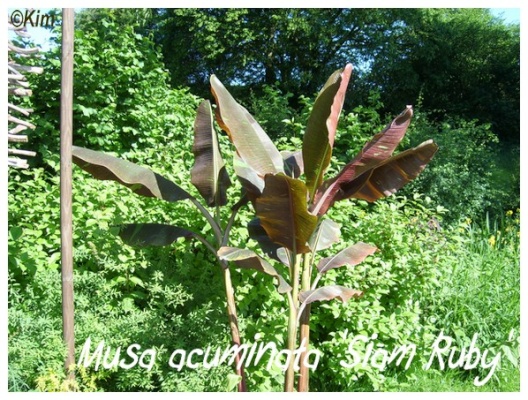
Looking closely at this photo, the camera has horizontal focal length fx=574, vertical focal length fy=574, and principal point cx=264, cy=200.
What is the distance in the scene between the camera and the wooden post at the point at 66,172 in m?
3.43

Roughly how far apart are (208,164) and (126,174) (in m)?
0.51

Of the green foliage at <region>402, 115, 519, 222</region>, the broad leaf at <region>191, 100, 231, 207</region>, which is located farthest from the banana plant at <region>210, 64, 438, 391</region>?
the green foliage at <region>402, 115, 519, 222</region>

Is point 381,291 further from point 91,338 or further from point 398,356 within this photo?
point 91,338

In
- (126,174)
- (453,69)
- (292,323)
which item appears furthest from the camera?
(453,69)

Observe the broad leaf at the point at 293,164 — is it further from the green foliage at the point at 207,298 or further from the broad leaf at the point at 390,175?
the green foliage at the point at 207,298

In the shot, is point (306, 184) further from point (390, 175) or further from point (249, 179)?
point (390, 175)

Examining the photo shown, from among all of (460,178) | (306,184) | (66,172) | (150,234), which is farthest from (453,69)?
(66,172)

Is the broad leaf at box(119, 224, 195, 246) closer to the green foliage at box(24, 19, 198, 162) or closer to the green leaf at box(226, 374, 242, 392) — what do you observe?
the green leaf at box(226, 374, 242, 392)

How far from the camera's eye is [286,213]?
10.6ft

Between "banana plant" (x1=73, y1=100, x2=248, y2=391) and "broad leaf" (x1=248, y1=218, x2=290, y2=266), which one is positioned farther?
"broad leaf" (x1=248, y1=218, x2=290, y2=266)

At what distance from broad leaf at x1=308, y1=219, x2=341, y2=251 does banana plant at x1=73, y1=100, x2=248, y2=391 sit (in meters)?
0.52

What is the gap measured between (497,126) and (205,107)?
463 inches

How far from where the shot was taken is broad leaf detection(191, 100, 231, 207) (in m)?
3.63

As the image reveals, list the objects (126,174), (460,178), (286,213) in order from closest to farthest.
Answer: (286,213), (126,174), (460,178)
